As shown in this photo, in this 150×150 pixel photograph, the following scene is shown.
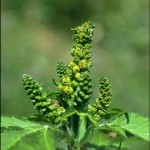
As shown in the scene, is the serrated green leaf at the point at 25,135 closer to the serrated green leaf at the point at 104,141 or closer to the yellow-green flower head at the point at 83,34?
the yellow-green flower head at the point at 83,34

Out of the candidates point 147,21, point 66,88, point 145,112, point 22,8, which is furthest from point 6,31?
point 66,88

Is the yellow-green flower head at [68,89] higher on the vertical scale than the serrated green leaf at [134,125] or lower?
higher

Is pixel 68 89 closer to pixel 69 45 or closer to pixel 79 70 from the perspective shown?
pixel 79 70

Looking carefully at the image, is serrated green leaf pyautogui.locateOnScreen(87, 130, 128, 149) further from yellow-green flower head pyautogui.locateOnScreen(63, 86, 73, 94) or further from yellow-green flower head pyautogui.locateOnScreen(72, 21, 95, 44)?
yellow-green flower head pyautogui.locateOnScreen(72, 21, 95, 44)

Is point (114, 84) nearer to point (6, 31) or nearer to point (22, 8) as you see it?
point (6, 31)

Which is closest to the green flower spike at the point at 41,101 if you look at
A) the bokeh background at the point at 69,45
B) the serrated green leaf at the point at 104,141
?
the serrated green leaf at the point at 104,141

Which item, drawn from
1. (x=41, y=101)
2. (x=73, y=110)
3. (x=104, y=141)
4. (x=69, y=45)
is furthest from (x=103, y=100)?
(x=69, y=45)

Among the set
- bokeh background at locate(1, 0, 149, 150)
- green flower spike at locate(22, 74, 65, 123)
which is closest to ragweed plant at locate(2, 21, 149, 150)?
green flower spike at locate(22, 74, 65, 123)
